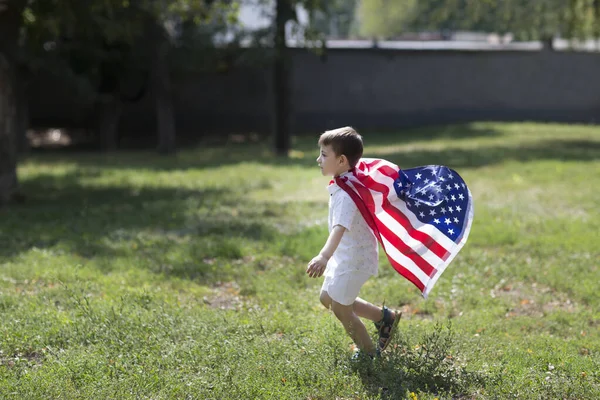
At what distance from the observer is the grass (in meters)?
4.84

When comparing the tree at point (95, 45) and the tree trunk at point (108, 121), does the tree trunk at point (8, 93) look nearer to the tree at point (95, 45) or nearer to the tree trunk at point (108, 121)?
the tree at point (95, 45)

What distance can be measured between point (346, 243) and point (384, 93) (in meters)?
25.8

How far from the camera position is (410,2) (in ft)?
128

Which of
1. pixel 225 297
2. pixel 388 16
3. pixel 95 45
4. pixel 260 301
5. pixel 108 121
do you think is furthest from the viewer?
pixel 388 16

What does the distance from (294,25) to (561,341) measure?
15748 mm

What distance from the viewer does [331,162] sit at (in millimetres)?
5035

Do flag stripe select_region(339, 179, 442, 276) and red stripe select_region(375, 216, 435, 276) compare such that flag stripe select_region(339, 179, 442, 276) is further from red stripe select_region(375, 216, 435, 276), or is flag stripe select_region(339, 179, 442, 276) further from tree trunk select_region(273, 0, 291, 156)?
tree trunk select_region(273, 0, 291, 156)

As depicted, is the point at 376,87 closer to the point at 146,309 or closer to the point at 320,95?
the point at 320,95

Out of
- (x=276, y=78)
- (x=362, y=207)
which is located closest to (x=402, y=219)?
(x=362, y=207)

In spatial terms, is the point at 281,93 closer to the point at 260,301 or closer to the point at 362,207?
the point at 260,301

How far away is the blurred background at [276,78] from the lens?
69.2ft

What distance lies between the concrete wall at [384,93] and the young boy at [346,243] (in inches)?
886

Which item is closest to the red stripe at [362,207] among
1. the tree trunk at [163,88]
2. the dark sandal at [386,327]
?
the dark sandal at [386,327]

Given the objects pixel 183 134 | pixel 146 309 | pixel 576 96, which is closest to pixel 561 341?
pixel 146 309
